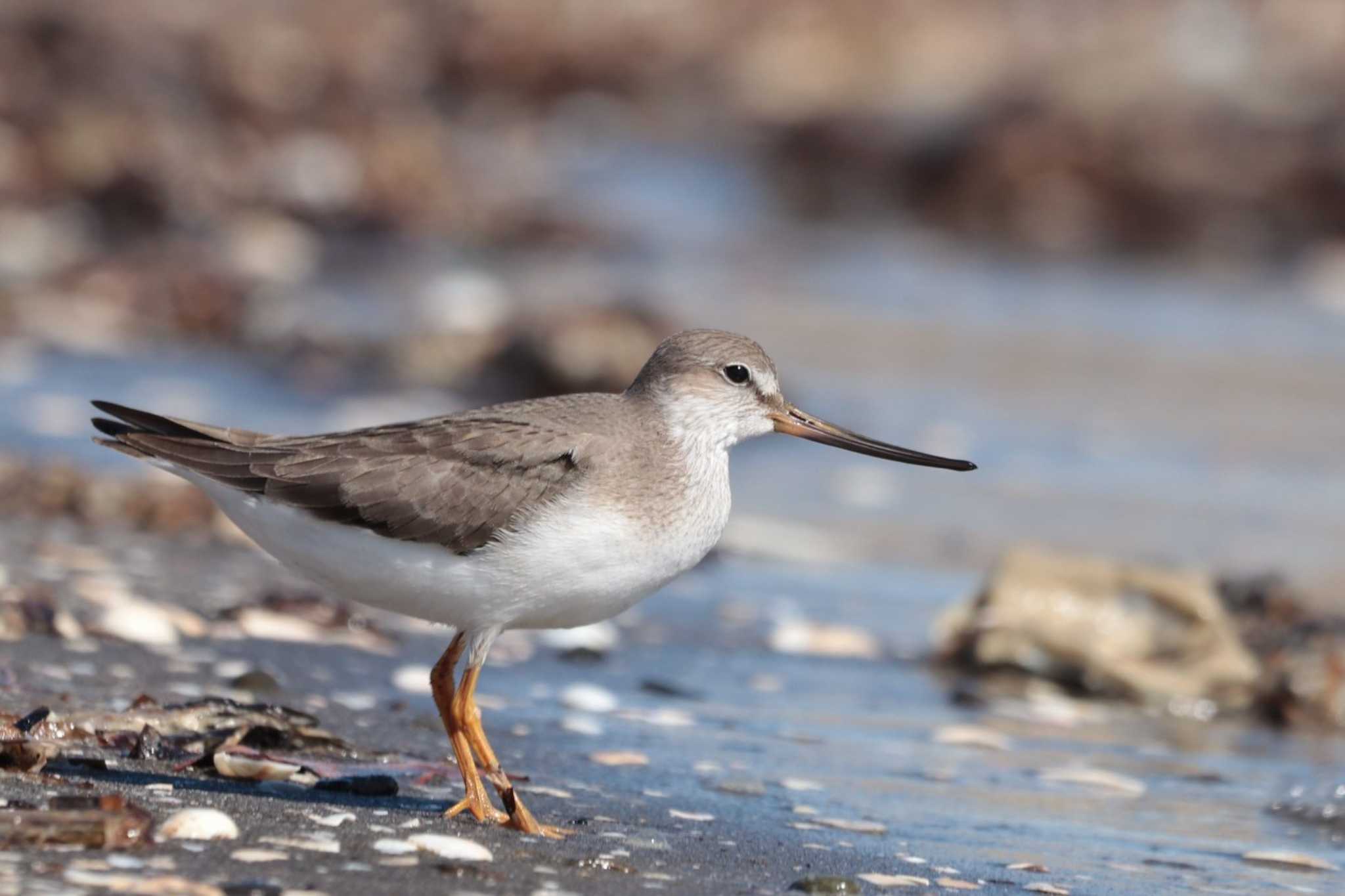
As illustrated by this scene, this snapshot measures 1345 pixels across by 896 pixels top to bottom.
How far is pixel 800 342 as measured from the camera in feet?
44.2

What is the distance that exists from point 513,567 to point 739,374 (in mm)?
1085

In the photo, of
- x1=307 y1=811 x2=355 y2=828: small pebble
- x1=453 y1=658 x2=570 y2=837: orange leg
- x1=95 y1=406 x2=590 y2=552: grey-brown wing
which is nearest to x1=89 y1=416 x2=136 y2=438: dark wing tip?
x1=95 y1=406 x2=590 y2=552: grey-brown wing

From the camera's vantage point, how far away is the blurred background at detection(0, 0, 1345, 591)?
34.4ft

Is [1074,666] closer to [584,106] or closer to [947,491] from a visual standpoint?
[947,491]

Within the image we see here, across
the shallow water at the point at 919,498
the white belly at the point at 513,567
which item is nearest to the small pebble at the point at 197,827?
the white belly at the point at 513,567

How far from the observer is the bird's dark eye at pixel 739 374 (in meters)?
5.42

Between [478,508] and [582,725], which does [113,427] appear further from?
[582,725]

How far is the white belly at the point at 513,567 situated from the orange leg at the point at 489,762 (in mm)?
168

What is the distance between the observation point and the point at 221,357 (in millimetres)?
11867

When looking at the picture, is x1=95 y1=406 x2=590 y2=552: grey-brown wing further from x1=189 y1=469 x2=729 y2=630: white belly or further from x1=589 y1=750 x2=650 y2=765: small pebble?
x1=589 y1=750 x2=650 y2=765: small pebble

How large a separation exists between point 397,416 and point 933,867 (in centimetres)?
648

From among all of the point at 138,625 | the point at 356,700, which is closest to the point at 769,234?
the point at 138,625

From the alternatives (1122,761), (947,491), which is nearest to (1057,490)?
(947,491)

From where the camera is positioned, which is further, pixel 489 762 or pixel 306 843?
pixel 489 762
